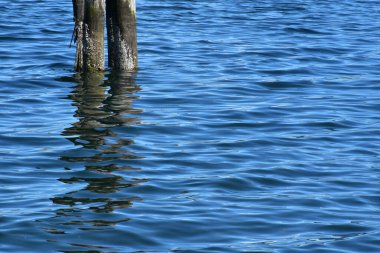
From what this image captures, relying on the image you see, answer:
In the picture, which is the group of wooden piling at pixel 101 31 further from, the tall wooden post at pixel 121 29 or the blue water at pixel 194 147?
the blue water at pixel 194 147

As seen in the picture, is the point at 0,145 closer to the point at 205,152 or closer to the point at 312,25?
the point at 205,152

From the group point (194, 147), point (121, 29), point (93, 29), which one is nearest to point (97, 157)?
point (194, 147)

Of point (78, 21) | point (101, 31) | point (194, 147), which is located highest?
point (78, 21)

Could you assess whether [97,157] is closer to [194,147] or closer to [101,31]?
[194,147]

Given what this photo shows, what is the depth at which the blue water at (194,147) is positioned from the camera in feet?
24.8

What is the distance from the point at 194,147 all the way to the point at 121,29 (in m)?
3.61

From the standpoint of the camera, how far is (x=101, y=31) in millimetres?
13148

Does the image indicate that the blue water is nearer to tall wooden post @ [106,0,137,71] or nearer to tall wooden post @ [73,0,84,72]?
tall wooden post @ [106,0,137,71]

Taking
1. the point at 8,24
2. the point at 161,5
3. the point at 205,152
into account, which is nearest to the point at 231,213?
the point at 205,152

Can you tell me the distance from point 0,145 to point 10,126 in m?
0.94

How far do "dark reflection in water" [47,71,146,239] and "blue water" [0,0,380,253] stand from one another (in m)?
0.02

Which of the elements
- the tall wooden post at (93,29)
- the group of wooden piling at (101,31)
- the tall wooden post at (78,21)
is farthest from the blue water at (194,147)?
the tall wooden post at (78,21)

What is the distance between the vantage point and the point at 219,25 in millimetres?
20391

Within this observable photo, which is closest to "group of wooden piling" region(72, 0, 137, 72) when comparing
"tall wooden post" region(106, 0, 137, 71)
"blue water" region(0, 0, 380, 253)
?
"tall wooden post" region(106, 0, 137, 71)
